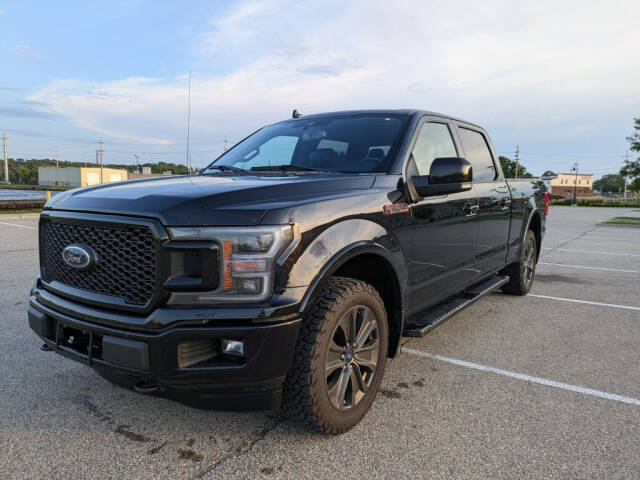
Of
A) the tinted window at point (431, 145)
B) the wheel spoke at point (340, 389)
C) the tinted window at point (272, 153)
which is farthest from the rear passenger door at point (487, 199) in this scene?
the wheel spoke at point (340, 389)

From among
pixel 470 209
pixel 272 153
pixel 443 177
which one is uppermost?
pixel 272 153

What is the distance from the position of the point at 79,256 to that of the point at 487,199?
3.38m

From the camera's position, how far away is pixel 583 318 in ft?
16.0

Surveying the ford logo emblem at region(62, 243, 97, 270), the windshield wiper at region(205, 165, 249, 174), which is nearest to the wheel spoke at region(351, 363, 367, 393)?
the ford logo emblem at region(62, 243, 97, 270)

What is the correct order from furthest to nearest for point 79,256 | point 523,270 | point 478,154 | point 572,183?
1. point 572,183
2. point 523,270
3. point 478,154
4. point 79,256

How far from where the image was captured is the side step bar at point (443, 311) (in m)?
3.08

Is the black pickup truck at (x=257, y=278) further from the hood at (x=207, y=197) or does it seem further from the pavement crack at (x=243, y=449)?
the pavement crack at (x=243, y=449)

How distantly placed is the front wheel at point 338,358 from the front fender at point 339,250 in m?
0.13

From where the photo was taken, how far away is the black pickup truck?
2.04 m

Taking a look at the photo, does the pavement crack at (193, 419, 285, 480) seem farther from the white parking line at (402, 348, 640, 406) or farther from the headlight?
the white parking line at (402, 348, 640, 406)

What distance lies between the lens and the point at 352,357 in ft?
8.38

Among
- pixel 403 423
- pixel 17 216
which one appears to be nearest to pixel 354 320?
pixel 403 423

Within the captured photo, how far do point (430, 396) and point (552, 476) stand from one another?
2.97ft

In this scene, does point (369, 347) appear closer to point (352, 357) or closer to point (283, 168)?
point (352, 357)
